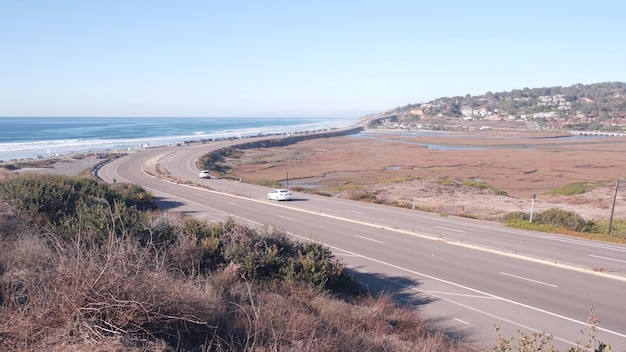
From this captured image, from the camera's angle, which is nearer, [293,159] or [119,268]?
[119,268]

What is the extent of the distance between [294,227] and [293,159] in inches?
2717

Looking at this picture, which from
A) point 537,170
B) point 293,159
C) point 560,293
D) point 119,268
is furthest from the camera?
point 293,159

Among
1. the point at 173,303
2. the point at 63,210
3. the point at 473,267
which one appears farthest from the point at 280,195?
the point at 173,303

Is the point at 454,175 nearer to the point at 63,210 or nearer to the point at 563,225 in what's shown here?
the point at 563,225

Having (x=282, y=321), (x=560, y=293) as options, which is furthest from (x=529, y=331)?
(x=282, y=321)

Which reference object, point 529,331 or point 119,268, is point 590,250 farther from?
point 119,268

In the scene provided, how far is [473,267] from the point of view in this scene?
17.8 metres

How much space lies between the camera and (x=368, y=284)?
51.2 feet

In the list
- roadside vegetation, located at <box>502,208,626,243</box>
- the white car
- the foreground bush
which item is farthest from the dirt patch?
the foreground bush

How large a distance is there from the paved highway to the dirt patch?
9.38 metres

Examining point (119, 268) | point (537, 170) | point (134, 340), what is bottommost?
point (537, 170)

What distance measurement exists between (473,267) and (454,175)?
174 feet

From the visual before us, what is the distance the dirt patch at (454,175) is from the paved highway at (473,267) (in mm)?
9384

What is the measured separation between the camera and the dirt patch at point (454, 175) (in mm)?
42094
